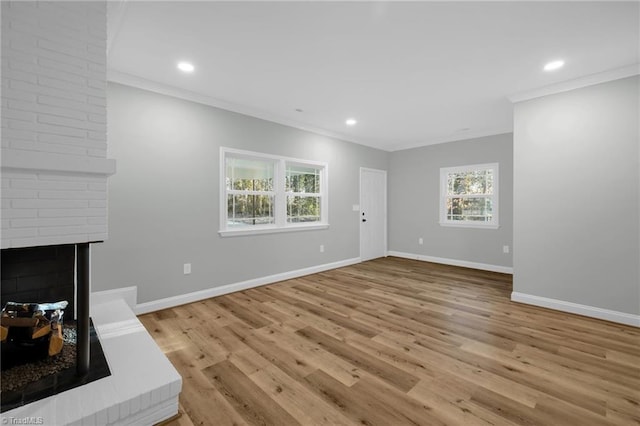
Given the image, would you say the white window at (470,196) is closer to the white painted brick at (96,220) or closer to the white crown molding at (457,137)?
the white crown molding at (457,137)

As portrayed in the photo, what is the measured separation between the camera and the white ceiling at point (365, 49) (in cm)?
198

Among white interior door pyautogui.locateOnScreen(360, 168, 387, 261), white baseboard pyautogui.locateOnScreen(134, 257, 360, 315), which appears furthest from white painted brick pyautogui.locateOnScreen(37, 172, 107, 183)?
white interior door pyautogui.locateOnScreen(360, 168, 387, 261)

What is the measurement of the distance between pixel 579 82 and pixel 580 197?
4.00 ft

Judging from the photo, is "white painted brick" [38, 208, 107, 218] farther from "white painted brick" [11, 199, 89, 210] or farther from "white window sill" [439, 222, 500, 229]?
"white window sill" [439, 222, 500, 229]

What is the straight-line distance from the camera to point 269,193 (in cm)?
429

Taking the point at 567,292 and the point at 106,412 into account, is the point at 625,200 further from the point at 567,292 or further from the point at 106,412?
the point at 106,412

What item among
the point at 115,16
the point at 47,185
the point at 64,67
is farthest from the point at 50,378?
the point at 115,16

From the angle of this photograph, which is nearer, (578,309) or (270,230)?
(578,309)

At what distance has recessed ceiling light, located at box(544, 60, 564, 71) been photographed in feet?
8.70

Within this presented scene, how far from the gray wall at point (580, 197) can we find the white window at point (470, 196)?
1.80m

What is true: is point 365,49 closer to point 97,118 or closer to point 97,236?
point 97,118

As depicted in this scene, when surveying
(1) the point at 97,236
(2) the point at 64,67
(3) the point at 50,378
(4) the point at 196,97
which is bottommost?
(3) the point at 50,378

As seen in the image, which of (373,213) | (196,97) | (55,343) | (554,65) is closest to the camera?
(55,343)

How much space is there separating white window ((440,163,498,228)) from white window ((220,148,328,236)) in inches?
99.4
